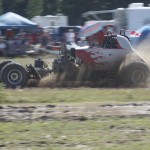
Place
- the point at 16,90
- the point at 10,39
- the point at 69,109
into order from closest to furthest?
1. the point at 69,109
2. the point at 16,90
3. the point at 10,39

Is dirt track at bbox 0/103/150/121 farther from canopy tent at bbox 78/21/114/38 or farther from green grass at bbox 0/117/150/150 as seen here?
canopy tent at bbox 78/21/114/38

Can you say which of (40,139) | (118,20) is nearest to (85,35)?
(118,20)

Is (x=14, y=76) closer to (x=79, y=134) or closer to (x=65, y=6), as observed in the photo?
(x=79, y=134)

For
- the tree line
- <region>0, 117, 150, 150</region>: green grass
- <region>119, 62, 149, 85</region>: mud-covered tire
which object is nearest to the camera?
<region>0, 117, 150, 150</region>: green grass

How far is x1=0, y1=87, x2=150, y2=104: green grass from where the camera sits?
1204 cm

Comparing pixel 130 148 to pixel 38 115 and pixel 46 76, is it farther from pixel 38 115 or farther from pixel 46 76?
pixel 46 76

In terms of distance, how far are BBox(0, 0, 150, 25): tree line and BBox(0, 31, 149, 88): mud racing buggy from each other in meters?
49.5

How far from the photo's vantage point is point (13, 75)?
15.1 meters

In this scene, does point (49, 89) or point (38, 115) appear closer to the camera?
point (38, 115)

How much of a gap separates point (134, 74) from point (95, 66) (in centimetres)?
114

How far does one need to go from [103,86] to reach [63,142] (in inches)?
327

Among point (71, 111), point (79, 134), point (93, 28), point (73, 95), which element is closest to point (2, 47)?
point (93, 28)

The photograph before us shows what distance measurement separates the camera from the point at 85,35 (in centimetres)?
3322

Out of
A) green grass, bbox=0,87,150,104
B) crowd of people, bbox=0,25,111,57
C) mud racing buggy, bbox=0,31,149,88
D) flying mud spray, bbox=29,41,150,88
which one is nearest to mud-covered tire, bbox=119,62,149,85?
mud racing buggy, bbox=0,31,149,88
